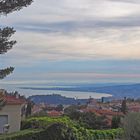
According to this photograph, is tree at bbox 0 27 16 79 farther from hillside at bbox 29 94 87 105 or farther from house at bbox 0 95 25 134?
hillside at bbox 29 94 87 105

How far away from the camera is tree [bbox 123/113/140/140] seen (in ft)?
49.3

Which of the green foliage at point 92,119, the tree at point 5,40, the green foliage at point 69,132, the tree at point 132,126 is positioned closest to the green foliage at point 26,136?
the green foliage at point 69,132

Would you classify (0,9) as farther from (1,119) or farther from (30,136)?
(1,119)

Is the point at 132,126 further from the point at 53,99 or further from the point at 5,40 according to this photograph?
the point at 53,99

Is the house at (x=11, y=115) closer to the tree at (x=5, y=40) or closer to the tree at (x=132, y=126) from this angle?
the tree at (x=5, y=40)

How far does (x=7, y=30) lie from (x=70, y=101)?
66.6 meters

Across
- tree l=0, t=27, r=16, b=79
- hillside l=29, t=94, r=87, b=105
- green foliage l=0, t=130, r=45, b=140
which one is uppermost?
tree l=0, t=27, r=16, b=79

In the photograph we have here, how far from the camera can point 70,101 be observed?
8806 centimetres

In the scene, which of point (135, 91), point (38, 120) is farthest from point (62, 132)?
point (135, 91)

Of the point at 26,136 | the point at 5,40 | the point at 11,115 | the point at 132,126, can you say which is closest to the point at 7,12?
the point at 5,40

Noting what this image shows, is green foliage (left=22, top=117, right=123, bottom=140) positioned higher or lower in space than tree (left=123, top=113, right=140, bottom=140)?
lower

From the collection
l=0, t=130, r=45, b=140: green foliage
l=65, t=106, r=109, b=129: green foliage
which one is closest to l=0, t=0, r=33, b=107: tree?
l=0, t=130, r=45, b=140: green foliage

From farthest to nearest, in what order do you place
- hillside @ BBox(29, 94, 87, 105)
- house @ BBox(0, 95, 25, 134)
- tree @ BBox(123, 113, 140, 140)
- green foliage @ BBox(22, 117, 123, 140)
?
hillside @ BBox(29, 94, 87, 105) < house @ BBox(0, 95, 25, 134) < green foliage @ BBox(22, 117, 123, 140) < tree @ BBox(123, 113, 140, 140)

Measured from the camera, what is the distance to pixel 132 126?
15.1 m
